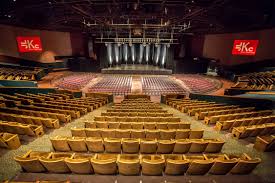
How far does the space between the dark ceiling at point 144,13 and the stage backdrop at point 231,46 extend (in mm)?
774

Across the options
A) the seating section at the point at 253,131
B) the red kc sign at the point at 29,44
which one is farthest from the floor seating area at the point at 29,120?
the red kc sign at the point at 29,44

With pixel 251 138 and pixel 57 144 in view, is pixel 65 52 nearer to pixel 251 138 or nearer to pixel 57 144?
pixel 57 144

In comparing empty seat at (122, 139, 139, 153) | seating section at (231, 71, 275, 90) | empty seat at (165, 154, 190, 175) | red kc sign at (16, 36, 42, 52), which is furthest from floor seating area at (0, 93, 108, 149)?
red kc sign at (16, 36, 42, 52)

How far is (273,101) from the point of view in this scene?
22.1 feet

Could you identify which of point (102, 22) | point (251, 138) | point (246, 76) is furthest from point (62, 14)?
point (246, 76)

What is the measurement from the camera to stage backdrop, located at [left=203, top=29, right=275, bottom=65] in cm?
1430

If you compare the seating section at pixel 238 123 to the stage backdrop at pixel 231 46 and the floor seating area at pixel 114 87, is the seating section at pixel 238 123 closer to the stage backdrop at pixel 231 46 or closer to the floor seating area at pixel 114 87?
the floor seating area at pixel 114 87

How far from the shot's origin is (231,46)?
17312 millimetres

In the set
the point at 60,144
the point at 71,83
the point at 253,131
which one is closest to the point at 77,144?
the point at 60,144

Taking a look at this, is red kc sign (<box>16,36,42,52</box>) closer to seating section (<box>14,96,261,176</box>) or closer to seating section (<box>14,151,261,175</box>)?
seating section (<box>14,96,261,176</box>)

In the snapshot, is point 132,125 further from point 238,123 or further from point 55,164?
point 238,123

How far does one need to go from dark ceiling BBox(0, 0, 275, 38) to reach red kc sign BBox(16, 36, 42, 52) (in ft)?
4.15

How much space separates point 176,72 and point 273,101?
1426cm

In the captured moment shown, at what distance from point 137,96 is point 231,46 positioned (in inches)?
498
